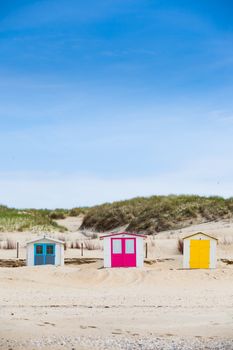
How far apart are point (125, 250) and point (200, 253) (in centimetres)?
300

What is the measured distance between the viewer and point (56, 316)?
683 inches

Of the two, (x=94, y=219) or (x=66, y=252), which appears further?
(x=94, y=219)

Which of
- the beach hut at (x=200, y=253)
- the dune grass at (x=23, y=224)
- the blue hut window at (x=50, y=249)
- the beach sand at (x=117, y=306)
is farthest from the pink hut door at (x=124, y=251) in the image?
the dune grass at (x=23, y=224)

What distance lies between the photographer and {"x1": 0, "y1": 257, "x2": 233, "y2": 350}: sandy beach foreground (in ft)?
47.6

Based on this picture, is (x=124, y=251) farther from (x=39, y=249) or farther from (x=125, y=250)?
(x=39, y=249)

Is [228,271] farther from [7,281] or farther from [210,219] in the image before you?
[210,219]

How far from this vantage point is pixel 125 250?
28703mm

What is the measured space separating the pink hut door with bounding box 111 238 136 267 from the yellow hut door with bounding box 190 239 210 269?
7.63ft

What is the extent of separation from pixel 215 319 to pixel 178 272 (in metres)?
10.2

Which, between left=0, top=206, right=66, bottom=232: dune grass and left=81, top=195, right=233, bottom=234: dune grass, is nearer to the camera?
left=0, top=206, right=66, bottom=232: dune grass

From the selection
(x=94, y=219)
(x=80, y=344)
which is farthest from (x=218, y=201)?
(x=80, y=344)

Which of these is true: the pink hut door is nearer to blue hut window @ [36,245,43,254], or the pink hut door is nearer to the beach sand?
the beach sand

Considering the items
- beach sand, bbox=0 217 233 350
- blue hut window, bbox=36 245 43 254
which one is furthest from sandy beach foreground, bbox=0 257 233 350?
blue hut window, bbox=36 245 43 254

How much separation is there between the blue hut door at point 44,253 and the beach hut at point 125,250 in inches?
91.5
